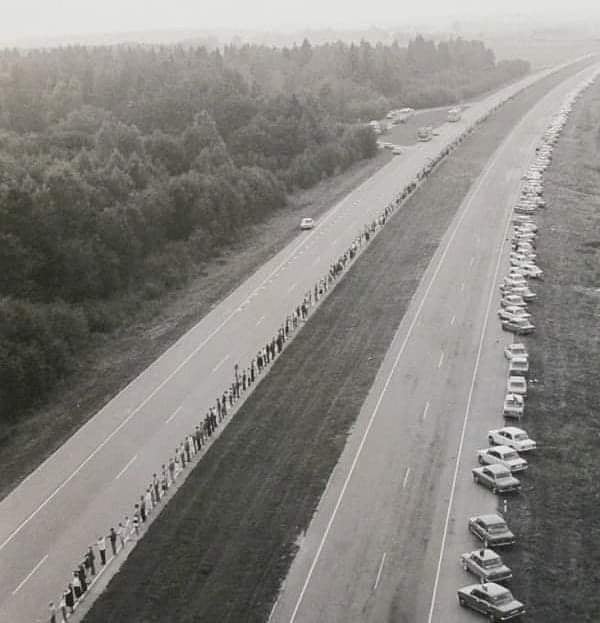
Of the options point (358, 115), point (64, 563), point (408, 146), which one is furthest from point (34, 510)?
point (358, 115)

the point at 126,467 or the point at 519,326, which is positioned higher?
the point at 126,467

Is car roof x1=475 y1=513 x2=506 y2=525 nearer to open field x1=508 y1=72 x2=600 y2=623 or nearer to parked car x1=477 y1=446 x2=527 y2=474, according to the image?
open field x1=508 y1=72 x2=600 y2=623

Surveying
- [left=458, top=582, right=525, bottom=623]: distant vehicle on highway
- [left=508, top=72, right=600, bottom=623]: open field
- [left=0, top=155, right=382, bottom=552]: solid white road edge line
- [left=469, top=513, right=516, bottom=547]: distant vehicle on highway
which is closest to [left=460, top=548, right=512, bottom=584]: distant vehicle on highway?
[left=508, top=72, right=600, bottom=623]: open field

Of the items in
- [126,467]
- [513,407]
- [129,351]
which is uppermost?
[513,407]

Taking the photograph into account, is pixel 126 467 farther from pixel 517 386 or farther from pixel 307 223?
pixel 307 223

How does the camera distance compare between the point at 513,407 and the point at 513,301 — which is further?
the point at 513,301

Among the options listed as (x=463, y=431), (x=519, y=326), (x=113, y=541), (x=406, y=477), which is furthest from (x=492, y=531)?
(x=519, y=326)
